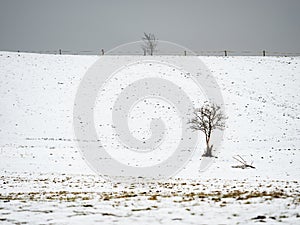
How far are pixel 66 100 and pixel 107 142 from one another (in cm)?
1501

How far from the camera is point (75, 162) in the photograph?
90.9 feet

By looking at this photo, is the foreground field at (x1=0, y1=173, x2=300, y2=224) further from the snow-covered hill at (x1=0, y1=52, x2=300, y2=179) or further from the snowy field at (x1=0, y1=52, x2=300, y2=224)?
the snow-covered hill at (x1=0, y1=52, x2=300, y2=179)

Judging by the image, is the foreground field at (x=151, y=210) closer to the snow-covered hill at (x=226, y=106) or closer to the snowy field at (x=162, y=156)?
the snowy field at (x=162, y=156)

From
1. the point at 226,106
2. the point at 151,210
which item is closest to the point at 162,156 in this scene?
the point at 226,106

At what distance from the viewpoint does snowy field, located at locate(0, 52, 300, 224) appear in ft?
31.1

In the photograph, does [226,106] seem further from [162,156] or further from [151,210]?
[151,210]

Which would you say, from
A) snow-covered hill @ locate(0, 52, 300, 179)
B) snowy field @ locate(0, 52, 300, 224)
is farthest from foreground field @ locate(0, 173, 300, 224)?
snow-covered hill @ locate(0, 52, 300, 179)

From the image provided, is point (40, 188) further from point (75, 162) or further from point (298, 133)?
point (298, 133)

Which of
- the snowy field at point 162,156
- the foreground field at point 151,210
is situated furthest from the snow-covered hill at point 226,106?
the foreground field at point 151,210

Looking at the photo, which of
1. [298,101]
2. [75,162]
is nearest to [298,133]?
[298,101]

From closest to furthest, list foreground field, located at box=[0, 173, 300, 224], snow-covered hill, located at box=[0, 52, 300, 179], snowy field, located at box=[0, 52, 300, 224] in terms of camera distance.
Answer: foreground field, located at box=[0, 173, 300, 224], snowy field, located at box=[0, 52, 300, 224], snow-covered hill, located at box=[0, 52, 300, 179]

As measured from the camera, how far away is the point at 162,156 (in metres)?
30.8

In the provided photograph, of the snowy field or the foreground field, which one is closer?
the foreground field

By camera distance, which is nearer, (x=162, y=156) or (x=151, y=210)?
(x=151, y=210)
